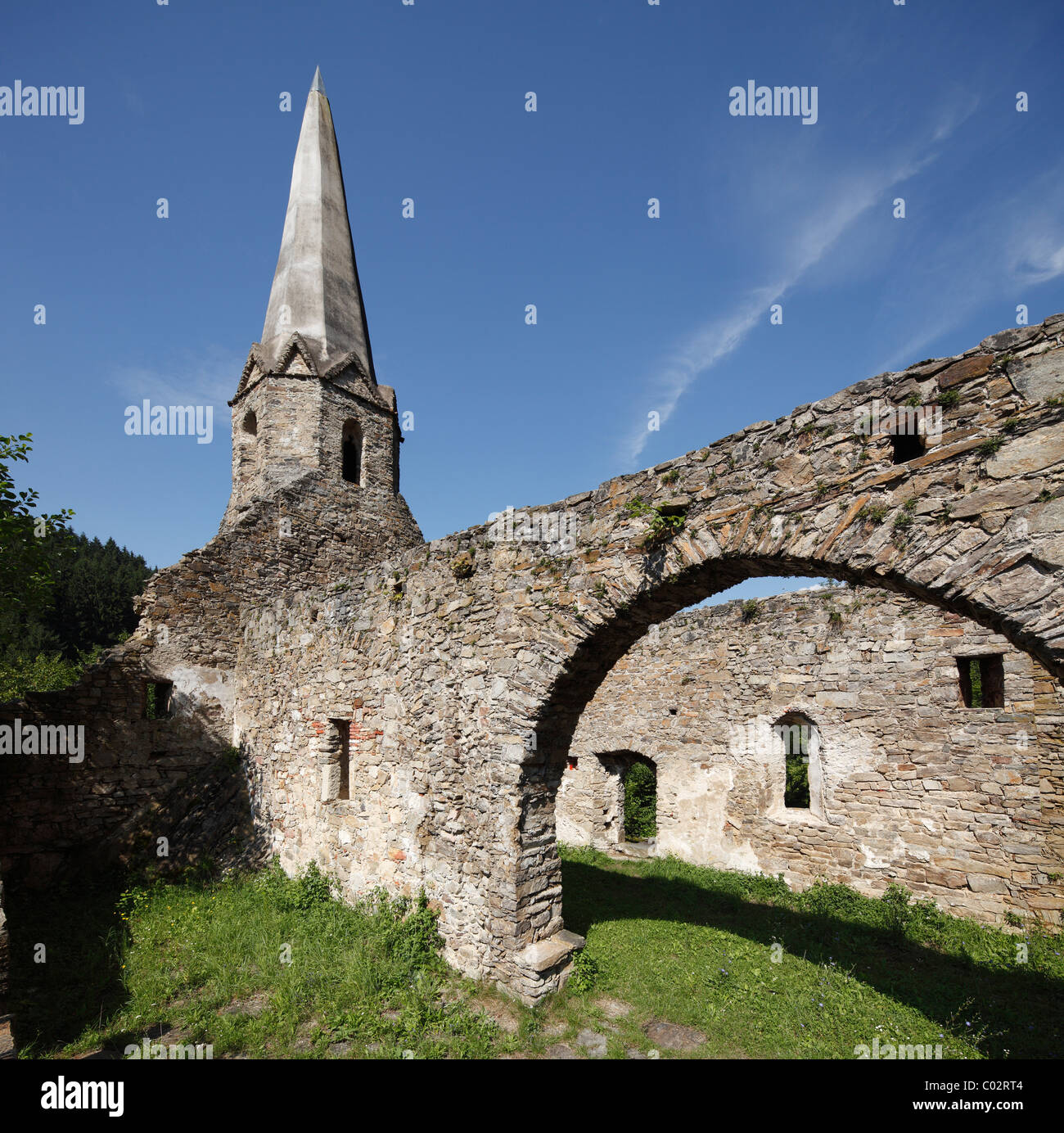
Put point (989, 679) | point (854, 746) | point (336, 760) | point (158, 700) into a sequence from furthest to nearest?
point (158, 700) → point (854, 746) → point (336, 760) → point (989, 679)

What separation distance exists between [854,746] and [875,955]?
2.90 metres

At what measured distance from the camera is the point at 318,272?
15898 millimetres

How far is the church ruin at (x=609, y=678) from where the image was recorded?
12.4 feet

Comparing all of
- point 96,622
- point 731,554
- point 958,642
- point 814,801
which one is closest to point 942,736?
point 958,642

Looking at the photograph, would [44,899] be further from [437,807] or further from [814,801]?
[814,801]

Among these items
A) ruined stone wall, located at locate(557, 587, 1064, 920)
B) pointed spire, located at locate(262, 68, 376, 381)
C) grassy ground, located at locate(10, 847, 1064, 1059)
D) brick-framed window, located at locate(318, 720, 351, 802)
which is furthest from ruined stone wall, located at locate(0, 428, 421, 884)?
ruined stone wall, located at locate(557, 587, 1064, 920)

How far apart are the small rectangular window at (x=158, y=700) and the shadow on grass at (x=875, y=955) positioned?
7679 millimetres

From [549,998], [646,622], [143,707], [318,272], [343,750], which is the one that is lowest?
[549,998]

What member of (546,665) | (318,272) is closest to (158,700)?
(546,665)

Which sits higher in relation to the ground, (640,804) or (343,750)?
(343,750)

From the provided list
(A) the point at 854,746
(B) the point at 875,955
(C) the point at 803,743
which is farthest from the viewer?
(C) the point at 803,743

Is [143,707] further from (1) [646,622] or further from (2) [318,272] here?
(2) [318,272]

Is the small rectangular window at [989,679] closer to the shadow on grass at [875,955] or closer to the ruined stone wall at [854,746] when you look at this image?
the ruined stone wall at [854,746]

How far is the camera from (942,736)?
7.94m
